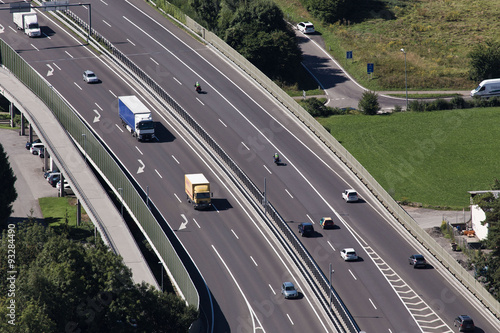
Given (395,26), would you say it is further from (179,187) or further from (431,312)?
(431,312)

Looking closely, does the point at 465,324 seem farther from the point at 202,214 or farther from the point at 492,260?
the point at 202,214

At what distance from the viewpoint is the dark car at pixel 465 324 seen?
254ft

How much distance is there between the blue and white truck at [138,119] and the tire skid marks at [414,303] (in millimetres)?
32473

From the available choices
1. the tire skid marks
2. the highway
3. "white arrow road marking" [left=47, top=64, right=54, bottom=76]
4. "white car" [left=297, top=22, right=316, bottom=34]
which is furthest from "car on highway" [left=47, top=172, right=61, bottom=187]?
"white car" [left=297, top=22, right=316, bottom=34]

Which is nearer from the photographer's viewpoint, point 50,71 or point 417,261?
point 417,261

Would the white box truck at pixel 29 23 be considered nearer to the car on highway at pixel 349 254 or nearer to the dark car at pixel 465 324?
the car on highway at pixel 349 254

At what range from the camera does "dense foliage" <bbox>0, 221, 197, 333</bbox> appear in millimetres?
67750

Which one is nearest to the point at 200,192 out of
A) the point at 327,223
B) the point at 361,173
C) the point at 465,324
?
the point at 327,223

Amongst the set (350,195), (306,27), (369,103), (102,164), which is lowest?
(350,195)

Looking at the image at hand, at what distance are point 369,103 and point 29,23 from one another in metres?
52.9

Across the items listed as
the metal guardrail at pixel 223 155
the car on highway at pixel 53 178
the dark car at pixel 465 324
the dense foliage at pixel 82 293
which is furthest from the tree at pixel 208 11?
the dark car at pixel 465 324

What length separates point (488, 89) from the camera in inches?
5187

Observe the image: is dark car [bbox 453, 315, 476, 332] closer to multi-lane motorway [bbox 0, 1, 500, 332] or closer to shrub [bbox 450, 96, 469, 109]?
multi-lane motorway [bbox 0, 1, 500, 332]

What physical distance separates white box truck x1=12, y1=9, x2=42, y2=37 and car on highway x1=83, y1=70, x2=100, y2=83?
16815mm
